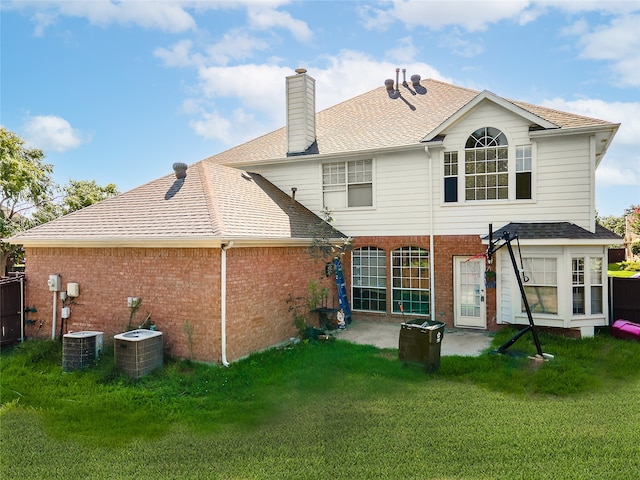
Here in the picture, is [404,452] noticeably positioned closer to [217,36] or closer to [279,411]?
[279,411]

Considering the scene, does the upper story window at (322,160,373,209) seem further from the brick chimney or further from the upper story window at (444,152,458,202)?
the upper story window at (444,152,458,202)

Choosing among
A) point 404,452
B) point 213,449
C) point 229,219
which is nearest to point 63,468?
point 213,449

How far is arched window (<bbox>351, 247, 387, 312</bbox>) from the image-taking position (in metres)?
13.8

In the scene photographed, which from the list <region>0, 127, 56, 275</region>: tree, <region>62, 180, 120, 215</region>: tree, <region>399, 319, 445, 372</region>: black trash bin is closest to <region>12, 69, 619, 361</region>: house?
<region>399, 319, 445, 372</region>: black trash bin

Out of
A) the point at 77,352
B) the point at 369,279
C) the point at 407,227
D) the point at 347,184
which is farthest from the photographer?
the point at 347,184

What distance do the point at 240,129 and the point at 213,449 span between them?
16926mm

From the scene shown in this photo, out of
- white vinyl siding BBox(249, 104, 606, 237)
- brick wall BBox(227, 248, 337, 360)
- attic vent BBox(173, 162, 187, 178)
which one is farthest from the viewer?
attic vent BBox(173, 162, 187, 178)

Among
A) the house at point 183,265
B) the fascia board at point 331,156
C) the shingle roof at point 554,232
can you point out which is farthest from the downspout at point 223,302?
the shingle roof at point 554,232

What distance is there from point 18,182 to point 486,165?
21589 mm

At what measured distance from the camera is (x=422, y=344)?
27.8 feet

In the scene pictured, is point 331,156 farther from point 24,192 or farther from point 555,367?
point 24,192

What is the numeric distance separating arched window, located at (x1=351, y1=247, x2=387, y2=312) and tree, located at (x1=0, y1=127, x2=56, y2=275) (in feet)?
53.9

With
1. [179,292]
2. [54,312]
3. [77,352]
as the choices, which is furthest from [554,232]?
[54,312]

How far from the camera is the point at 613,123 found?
35.0 feet
